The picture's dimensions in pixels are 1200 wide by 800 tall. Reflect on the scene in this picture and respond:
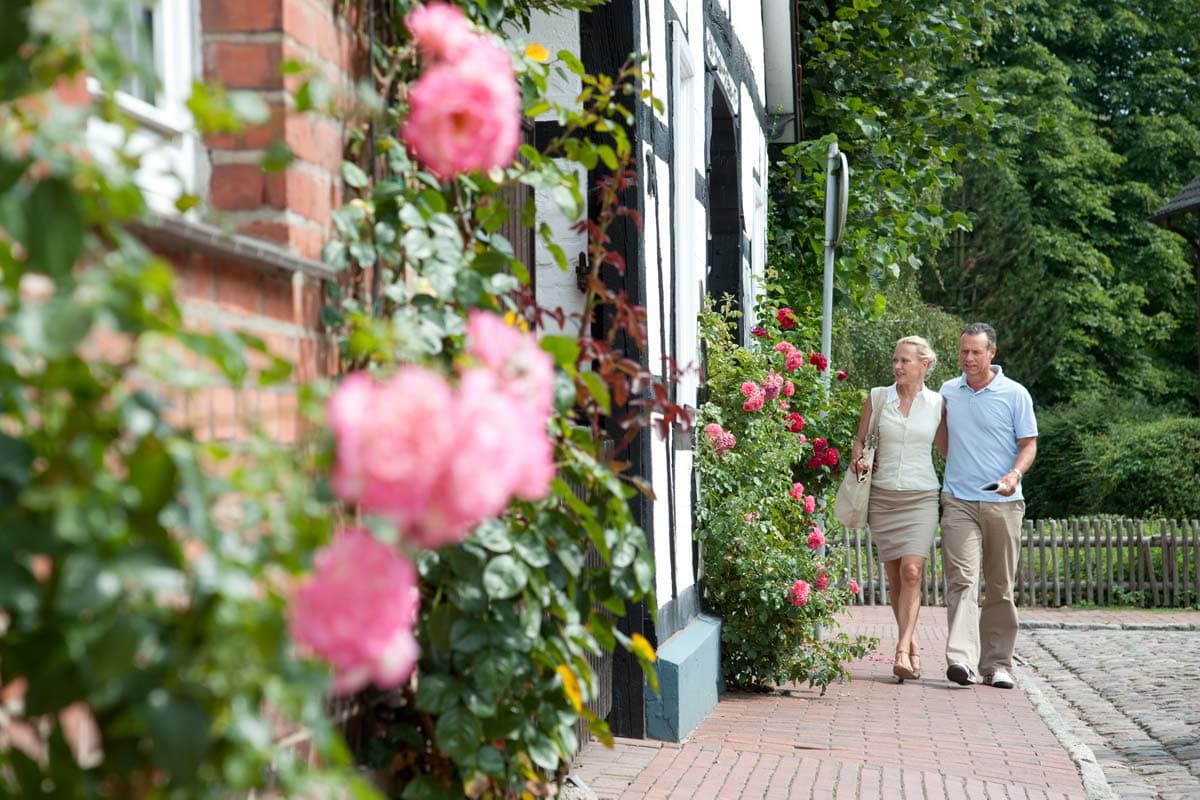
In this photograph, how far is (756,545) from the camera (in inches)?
285

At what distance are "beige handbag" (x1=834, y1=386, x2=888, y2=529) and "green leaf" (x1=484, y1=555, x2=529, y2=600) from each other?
5568 mm

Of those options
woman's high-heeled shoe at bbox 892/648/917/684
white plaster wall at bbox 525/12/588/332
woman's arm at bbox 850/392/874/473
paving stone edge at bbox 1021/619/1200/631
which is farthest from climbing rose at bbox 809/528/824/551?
paving stone edge at bbox 1021/619/1200/631

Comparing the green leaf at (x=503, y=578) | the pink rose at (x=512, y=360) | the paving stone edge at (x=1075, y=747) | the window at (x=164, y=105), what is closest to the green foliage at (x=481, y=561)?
the green leaf at (x=503, y=578)

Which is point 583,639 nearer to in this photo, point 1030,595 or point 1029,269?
point 1030,595

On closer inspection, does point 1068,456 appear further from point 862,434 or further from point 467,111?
point 467,111

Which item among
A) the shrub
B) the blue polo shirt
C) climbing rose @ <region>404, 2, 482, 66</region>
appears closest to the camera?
climbing rose @ <region>404, 2, 482, 66</region>

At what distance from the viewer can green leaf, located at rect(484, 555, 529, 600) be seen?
258 cm

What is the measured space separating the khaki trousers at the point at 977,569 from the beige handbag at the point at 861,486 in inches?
16.3

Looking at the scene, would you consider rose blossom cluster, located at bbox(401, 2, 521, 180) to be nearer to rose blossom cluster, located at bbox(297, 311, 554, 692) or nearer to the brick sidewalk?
rose blossom cluster, located at bbox(297, 311, 554, 692)

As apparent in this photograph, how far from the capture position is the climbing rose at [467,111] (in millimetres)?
1739

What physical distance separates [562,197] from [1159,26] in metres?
32.7

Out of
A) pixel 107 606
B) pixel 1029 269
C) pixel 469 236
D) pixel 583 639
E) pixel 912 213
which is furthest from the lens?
pixel 1029 269

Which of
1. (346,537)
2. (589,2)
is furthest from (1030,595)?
(346,537)

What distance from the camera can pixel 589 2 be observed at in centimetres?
452
